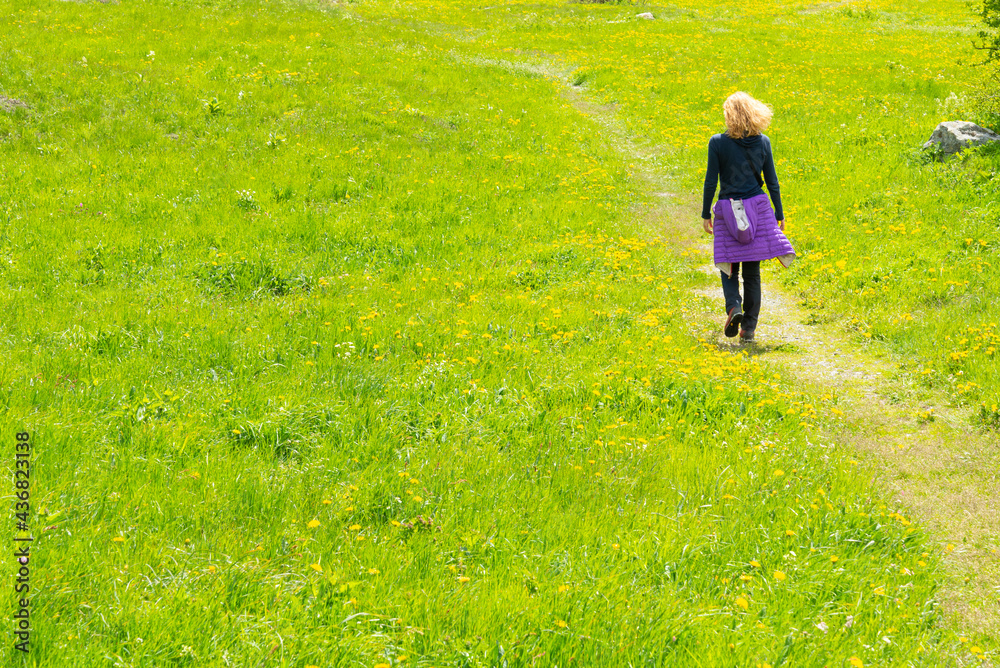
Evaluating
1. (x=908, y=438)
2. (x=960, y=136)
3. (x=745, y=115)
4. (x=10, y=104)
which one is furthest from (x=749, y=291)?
(x=10, y=104)

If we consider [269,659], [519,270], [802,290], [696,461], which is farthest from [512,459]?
[802,290]

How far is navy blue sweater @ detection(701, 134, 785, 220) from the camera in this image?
915 cm

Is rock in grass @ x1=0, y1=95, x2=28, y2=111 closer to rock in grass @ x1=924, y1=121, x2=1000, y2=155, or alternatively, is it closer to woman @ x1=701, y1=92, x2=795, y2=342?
woman @ x1=701, y1=92, x2=795, y2=342

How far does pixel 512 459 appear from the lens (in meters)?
5.87

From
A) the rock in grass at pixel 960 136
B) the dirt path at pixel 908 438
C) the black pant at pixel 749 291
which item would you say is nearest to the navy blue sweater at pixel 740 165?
the black pant at pixel 749 291

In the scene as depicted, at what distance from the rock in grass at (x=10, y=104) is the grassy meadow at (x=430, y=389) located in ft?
1.20

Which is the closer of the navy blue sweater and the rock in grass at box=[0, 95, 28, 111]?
the navy blue sweater

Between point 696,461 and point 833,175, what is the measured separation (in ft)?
41.1

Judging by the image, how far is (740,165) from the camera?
30.1 ft

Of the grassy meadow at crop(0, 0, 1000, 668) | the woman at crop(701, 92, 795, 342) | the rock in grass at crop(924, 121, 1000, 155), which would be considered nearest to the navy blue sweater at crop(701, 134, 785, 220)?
the woman at crop(701, 92, 795, 342)

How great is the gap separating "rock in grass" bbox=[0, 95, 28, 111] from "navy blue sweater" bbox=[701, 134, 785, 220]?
51.1ft

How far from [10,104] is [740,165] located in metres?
16.2

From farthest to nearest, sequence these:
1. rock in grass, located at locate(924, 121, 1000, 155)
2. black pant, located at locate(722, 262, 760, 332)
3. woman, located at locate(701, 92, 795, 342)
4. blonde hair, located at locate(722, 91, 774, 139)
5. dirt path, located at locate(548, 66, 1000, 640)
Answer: rock in grass, located at locate(924, 121, 1000, 155) → black pant, located at locate(722, 262, 760, 332) → woman, located at locate(701, 92, 795, 342) → blonde hair, located at locate(722, 91, 774, 139) → dirt path, located at locate(548, 66, 1000, 640)

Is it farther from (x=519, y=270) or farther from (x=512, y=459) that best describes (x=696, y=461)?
(x=519, y=270)
